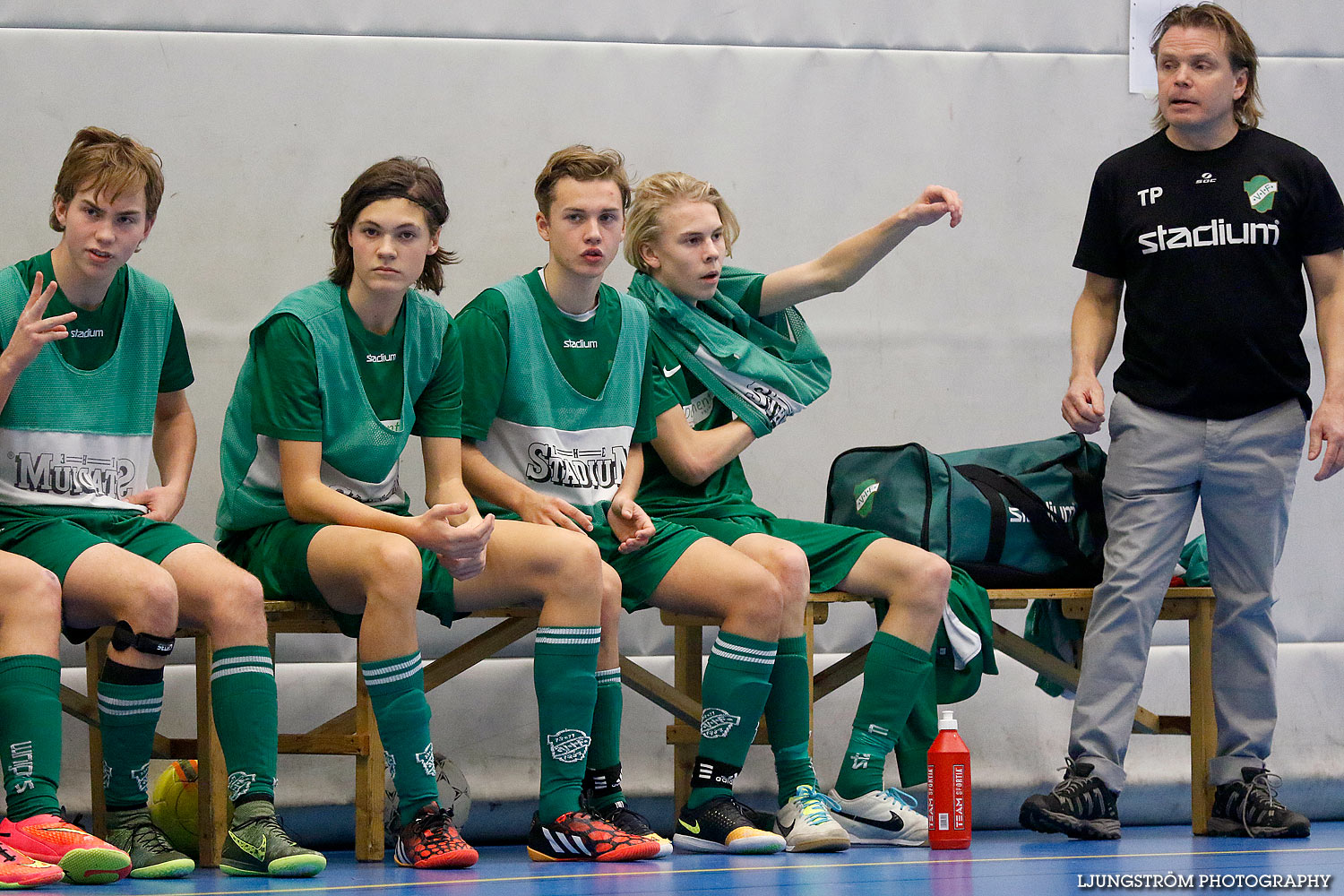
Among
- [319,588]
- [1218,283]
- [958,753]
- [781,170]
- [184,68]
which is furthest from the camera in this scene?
[781,170]

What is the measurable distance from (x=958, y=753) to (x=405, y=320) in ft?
4.50

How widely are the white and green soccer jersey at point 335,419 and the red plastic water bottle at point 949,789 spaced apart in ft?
3.82

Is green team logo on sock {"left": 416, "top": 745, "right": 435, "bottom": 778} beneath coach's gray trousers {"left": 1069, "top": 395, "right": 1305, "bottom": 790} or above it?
beneath

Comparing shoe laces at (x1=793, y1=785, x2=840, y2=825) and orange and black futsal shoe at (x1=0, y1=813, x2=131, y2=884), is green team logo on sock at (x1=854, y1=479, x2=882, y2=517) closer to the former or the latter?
shoe laces at (x1=793, y1=785, x2=840, y2=825)

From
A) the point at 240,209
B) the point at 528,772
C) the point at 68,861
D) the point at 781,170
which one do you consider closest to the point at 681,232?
the point at 781,170

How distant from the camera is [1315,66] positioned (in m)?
4.20

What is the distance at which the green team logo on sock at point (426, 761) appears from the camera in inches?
108

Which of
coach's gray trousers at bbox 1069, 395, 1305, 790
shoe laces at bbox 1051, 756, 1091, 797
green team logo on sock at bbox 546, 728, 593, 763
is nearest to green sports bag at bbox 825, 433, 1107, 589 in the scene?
coach's gray trousers at bbox 1069, 395, 1305, 790

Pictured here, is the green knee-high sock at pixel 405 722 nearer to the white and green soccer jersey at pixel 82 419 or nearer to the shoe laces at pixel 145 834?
the shoe laces at pixel 145 834

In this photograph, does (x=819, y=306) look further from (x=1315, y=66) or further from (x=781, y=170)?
(x=1315, y=66)

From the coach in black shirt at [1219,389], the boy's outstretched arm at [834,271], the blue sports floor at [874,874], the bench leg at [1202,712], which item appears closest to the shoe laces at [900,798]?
the blue sports floor at [874,874]

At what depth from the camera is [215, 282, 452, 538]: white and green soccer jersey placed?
115 inches

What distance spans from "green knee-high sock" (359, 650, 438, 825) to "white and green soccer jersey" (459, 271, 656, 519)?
0.50 meters

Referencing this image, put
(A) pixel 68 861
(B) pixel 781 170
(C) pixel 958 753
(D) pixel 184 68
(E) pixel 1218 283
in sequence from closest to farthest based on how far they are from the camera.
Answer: (A) pixel 68 861, (C) pixel 958 753, (E) pixel 1218 283, (D) pixel 184 68, (B) pixel 781 170
